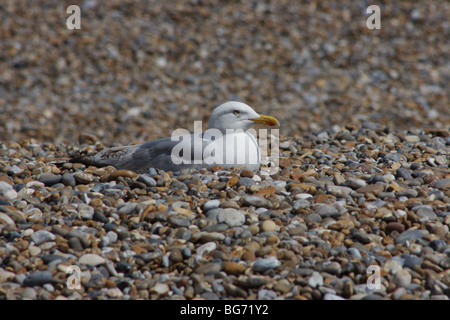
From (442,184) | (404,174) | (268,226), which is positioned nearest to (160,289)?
(268,226)

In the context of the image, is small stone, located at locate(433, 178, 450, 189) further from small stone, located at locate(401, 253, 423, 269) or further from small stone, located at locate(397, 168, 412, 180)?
small stone, located at locate(401, 253, 423, 269)

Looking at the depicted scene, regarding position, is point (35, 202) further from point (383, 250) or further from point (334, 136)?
point (334, 136)

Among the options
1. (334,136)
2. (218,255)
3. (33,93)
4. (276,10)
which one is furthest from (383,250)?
(276,10)

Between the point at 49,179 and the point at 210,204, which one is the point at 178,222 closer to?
the point at 210,204

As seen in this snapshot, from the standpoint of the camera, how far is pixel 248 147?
5.33 meters

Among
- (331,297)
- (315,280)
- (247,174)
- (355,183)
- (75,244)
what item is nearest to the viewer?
(331,297)

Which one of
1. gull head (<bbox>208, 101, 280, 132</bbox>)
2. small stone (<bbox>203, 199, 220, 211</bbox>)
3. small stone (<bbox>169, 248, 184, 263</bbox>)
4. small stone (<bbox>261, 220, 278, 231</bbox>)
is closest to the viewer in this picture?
small stone (<bbox>169, 248, 184, 263</bbox>)

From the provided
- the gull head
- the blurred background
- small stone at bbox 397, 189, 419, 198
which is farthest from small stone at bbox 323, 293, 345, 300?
the blurred background

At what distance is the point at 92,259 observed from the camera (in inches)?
149

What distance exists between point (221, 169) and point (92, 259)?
177 centimetres

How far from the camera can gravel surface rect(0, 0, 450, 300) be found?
12.2 feet

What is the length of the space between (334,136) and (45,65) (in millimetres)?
6394

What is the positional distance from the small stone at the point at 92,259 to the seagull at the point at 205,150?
1.55 metres

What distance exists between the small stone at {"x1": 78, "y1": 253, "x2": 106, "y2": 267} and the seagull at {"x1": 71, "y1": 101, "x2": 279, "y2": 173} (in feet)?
5.07
